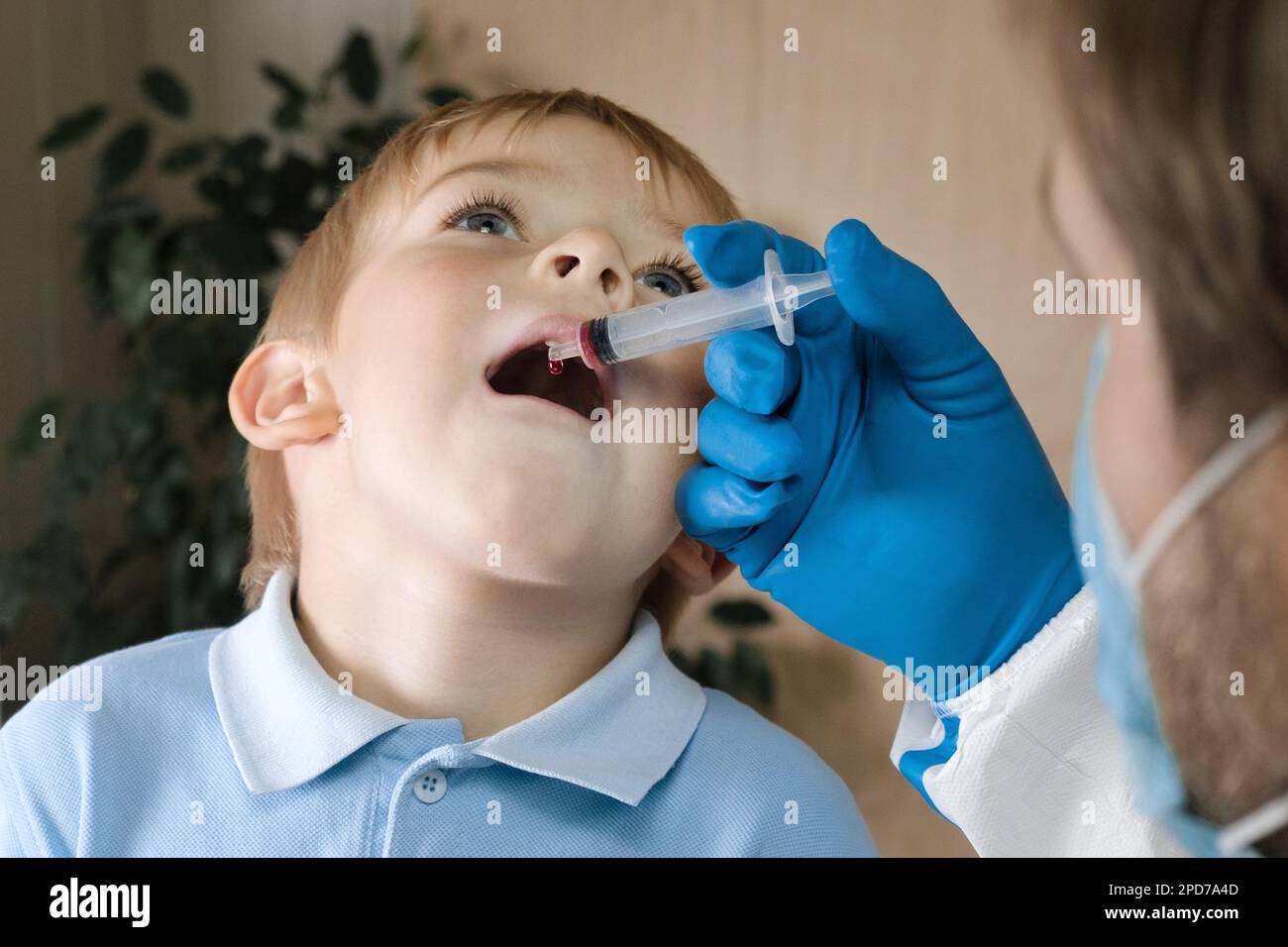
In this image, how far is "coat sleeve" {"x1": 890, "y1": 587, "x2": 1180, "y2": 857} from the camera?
83 cm

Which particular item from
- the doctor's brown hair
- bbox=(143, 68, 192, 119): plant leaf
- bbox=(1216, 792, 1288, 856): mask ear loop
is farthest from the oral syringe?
bbox=(143, 68, 192, 119): plant leaf

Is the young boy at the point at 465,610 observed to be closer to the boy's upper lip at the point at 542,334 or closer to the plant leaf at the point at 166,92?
the boy's upper lip at the point at 542,334

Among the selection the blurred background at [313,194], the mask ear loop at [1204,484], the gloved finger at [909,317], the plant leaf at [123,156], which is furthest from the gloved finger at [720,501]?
the plant leaf at [123,156]

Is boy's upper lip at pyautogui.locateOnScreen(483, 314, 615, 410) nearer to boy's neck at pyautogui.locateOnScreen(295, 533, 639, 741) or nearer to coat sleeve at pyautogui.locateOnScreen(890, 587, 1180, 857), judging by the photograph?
boy's neck at pyautogui.locateOnScreen(295, 533, 639, 741)

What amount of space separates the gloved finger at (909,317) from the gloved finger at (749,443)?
9 cm

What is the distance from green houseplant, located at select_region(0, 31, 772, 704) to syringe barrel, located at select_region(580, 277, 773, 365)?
1044 mm

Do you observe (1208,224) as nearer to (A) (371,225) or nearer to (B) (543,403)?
(B) (543,403)

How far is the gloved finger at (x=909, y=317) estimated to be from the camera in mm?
765

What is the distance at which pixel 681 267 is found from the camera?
3.06 feet

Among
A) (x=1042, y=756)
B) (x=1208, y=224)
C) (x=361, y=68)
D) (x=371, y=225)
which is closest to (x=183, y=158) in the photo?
(x=361, y=68)

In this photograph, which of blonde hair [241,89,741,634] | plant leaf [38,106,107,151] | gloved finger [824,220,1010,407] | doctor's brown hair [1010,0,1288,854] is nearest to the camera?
doctor's brown hair [1010,0,1288,854]

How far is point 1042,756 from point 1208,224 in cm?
43
